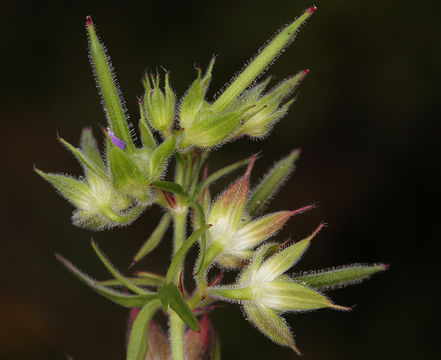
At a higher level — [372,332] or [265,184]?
[265,184]

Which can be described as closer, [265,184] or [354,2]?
[265,184]

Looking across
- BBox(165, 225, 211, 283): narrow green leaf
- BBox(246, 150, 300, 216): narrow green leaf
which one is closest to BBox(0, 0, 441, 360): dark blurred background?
BBox(246, 150, 300, 216): narrow green leaf

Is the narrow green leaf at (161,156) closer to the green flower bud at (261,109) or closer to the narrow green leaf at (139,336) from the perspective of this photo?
the green flower bud at (261,109)

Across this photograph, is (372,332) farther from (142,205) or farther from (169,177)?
(142,205)

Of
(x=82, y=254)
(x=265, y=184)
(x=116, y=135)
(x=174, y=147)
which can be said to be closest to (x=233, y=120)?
(x=174, y=147)

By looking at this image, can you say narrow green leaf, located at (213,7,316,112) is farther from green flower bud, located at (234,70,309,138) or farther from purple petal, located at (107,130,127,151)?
purple petal, located at (107,130,127,151)

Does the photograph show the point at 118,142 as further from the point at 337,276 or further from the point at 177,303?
the point at 337,276

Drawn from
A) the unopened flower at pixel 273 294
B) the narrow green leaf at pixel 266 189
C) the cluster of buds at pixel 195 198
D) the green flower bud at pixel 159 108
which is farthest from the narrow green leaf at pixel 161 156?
the narrow green leaf at pixel 266 189

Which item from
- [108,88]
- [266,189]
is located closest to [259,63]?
[108,88]
